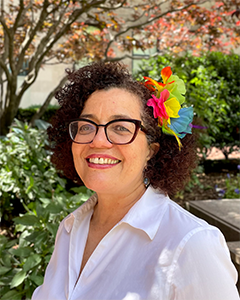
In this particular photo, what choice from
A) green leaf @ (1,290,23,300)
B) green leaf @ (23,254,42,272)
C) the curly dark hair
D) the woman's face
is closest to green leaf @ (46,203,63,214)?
green leaf @ (23,254,42,272)

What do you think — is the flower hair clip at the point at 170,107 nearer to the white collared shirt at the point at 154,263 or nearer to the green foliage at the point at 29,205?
the white collared shirt at the point at 154,263

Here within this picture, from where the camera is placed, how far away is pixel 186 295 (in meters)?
1.16

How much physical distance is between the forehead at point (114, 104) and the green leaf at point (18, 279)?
1687 millimetres

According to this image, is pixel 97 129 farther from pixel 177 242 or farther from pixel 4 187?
pixel 4 187

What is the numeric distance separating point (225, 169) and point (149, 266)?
22.6 feet

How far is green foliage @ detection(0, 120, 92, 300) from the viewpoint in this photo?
8.97 ft

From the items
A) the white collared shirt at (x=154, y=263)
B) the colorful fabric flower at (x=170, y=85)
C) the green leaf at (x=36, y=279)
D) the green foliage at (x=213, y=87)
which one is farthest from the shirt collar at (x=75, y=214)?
the green foliage at (x=213, y=87)

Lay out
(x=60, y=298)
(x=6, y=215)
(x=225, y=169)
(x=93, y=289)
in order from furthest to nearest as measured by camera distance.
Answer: (x=225, y=169)
(x=6, y=215)
(x=60, y=298)
(x=93, y=289)

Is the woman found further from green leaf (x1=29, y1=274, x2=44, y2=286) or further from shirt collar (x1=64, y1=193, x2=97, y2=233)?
green leaf (x1=29, y1=274, x2=44, y2=286)

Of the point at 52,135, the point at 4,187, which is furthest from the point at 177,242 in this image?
the point at 4,187

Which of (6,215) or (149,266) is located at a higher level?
(149,266)

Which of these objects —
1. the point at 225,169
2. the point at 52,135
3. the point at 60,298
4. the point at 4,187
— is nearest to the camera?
the point at 60,298

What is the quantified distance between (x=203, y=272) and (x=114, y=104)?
782 mm

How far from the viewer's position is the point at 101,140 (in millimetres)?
1455
